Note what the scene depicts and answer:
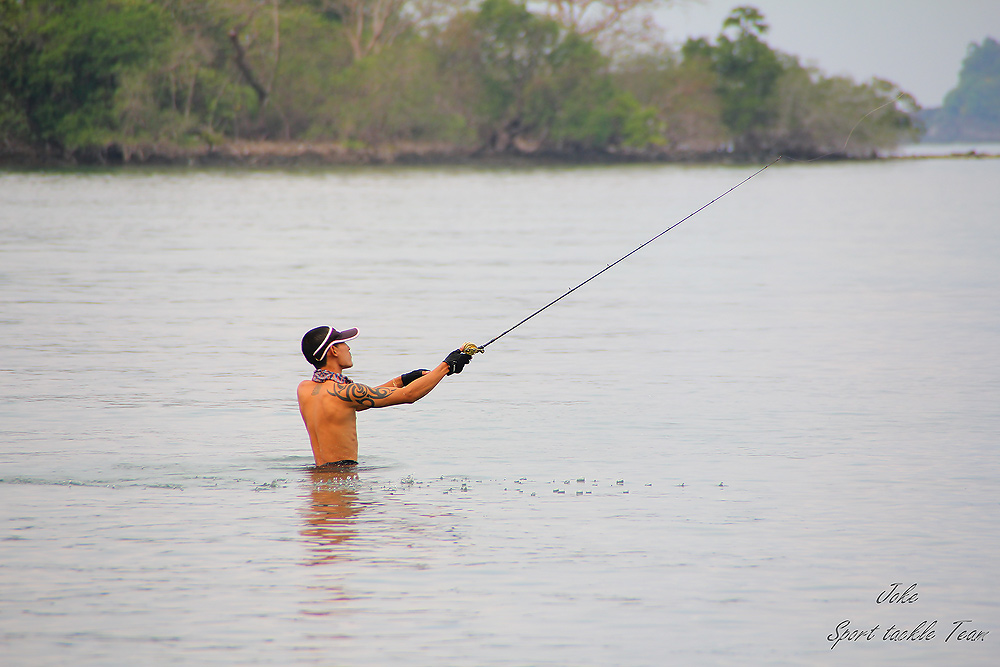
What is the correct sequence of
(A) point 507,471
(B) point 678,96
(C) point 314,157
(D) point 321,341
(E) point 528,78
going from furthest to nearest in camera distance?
(B) point 678,96 → (E) point 528,78 → (C) point 314,157 → (A) point 507,471 → (D) point 321,341

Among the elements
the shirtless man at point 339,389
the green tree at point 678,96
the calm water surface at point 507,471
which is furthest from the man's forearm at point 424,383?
the green tree at point 678,96

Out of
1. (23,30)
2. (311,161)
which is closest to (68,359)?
(23,30)

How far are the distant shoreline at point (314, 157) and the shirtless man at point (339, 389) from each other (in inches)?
2234

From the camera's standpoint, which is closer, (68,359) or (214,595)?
(214,595)

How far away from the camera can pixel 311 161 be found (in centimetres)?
7212

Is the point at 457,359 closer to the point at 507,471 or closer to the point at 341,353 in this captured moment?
the point at 341,353

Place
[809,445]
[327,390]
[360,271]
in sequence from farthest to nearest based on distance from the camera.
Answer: [360,271] < [809,445] < [327,390]

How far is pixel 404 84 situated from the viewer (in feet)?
240

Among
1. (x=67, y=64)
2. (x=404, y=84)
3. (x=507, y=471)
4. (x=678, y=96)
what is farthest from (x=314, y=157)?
(x=507, y=471)

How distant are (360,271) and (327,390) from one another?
14060mm

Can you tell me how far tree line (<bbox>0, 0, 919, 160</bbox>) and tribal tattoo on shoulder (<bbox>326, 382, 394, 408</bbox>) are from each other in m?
56.2

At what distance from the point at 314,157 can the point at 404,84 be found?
6515mm

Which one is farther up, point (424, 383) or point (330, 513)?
point (424, 383)

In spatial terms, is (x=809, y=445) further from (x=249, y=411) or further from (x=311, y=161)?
(x=311, y=161)
